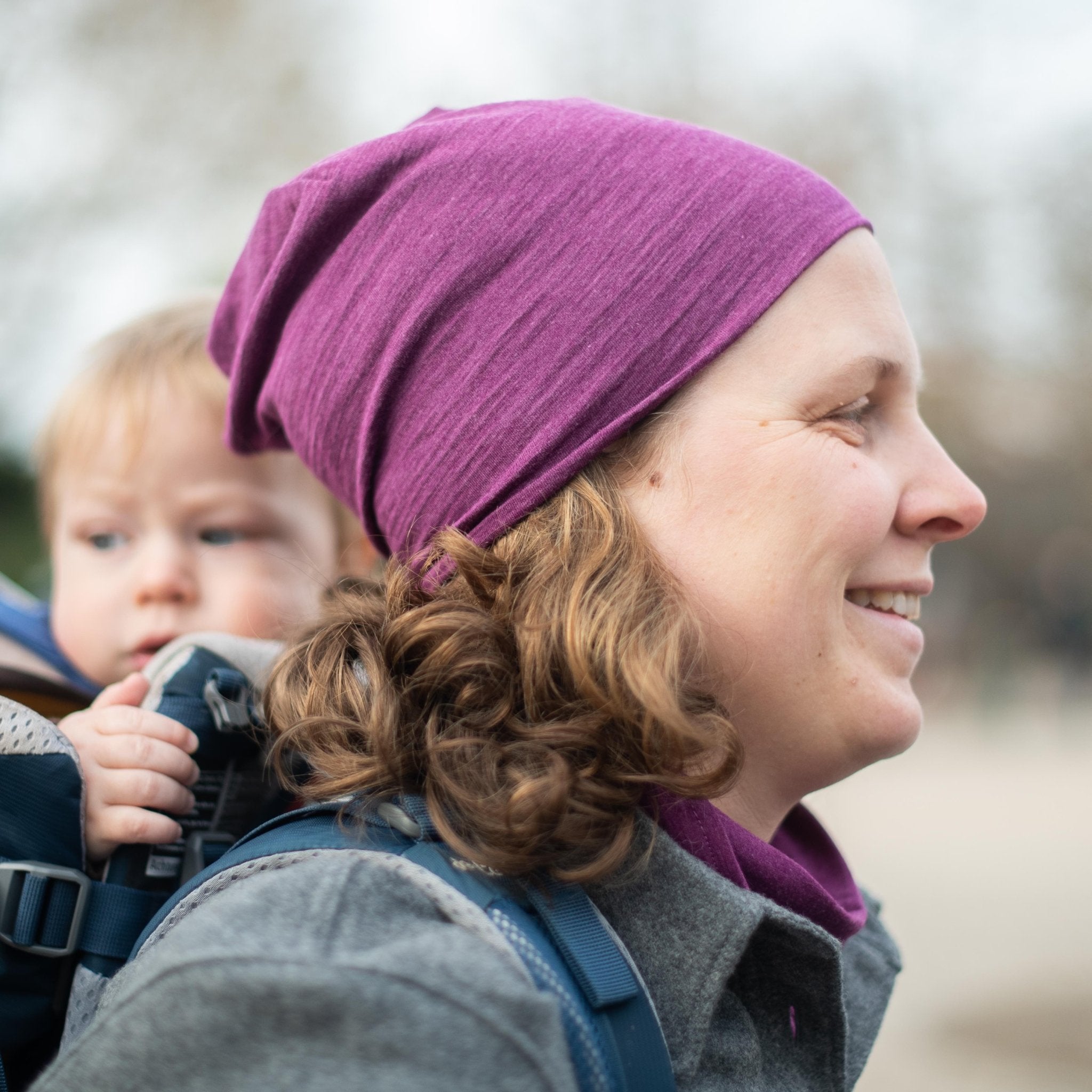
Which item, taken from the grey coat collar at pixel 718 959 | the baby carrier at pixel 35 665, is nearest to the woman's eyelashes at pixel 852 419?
the grey coat collar at pixel 718 959

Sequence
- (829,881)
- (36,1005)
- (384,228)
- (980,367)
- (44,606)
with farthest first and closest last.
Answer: (980,367) < (44,606) < (829,881) < (384,228) < (36,1005)

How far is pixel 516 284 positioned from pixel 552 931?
996 millimetres

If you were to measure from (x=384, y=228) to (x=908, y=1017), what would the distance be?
5.22 m

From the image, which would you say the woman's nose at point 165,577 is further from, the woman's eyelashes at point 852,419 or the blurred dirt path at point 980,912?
the blurred dirt path at point 980,912

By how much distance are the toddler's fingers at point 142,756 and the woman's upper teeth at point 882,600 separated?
1.13 meters

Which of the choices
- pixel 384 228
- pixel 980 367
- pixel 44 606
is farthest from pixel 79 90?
pixel 980 367

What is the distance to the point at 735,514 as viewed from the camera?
5.40 ft

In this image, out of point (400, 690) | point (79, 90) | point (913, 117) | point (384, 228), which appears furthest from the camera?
point (913, 117)

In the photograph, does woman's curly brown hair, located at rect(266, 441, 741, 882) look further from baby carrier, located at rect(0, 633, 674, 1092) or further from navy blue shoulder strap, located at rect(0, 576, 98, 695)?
navy blue shoulder strap, located at rect(0, 576, 98, 695)

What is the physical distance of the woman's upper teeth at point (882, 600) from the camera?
5.74ft

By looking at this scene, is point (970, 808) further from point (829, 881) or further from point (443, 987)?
point (443, 987)

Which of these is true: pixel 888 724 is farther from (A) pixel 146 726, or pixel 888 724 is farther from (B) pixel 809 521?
(A) pixel 146 726

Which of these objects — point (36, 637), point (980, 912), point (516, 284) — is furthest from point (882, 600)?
point (980, 912)

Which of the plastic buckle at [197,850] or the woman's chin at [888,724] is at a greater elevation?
the woman's chin at [888,724]
